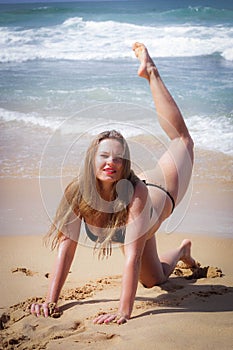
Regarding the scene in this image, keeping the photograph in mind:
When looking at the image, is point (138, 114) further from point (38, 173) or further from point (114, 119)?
point (38, 173)

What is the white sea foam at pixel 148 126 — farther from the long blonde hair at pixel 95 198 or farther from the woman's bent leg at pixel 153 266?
the long blonde hair at pixel 95 198

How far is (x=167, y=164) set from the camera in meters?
2.82

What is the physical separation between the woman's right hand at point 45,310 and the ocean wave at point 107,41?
6079 mm

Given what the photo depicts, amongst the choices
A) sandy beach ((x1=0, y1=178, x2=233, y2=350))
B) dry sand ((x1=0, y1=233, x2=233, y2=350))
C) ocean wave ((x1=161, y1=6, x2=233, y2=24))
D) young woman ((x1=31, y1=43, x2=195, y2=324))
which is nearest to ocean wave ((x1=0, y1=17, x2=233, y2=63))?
ocean wave ((x1=161, y1=6, x2=233, y2=24))

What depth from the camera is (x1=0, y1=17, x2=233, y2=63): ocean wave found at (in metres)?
8.08

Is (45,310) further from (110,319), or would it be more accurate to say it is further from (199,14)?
(199,14)

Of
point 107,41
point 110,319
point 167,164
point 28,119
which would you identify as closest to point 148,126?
point 28,119

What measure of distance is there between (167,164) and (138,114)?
350 centimetres

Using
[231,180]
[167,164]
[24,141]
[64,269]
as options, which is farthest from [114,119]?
[64,269]

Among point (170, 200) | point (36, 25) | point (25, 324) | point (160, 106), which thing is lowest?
point (25, 324)

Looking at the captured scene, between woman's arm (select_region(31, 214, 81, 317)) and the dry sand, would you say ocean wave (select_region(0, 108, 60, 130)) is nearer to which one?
the dry sand

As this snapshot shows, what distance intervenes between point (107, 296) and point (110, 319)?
45cm

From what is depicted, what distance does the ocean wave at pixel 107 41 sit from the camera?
8078mm

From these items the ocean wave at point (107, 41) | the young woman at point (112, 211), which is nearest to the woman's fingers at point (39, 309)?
the young woman at point (112, 211)
